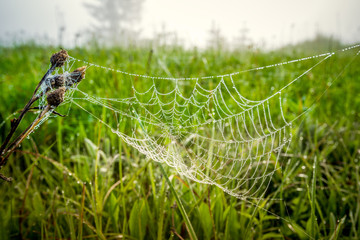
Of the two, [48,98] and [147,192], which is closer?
[48,98]

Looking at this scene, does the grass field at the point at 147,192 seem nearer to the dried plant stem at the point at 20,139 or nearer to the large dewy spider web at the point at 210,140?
the large dewy spider web at the point at 210,140

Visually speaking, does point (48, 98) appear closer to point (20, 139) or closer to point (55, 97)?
point (55, 97)

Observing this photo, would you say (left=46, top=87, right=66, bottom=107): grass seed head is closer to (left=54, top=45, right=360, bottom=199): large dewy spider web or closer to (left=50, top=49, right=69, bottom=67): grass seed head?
(left=50, top=49, right=69, bottom=67): grass seed head

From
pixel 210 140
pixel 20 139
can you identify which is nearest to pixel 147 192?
pixel 210 140

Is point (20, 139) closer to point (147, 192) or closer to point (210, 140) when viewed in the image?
point (147, 192)

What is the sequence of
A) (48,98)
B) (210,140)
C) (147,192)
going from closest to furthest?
(48,98)
(147,192)
(210,140)

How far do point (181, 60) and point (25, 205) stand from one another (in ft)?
12.3

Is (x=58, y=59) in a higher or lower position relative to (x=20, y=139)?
higher

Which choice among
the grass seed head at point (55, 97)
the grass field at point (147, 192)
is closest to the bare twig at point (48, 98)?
the grass seed head at point (55, 97)

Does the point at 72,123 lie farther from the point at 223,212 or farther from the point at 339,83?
the point at 339,83

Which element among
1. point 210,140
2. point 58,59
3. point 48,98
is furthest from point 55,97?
point 210,140

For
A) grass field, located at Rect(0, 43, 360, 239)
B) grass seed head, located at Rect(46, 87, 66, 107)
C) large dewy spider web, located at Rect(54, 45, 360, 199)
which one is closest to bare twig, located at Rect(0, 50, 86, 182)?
grass seed head, located at Rect(46, 87, 66, 107)

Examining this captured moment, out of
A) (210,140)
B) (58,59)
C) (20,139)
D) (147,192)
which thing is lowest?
(147,192)

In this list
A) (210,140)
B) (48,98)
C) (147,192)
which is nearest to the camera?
(48,98)
